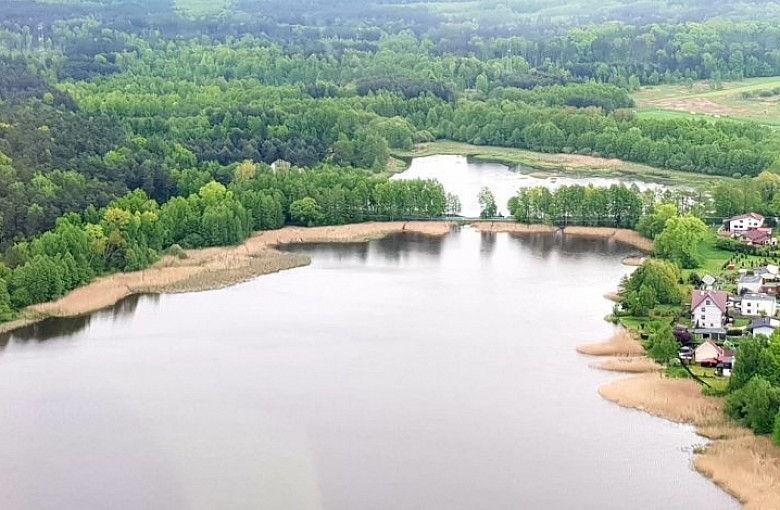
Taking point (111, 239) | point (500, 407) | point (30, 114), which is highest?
point (30, 114)

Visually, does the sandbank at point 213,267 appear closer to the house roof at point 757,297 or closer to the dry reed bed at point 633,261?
the dry reed bed at point 633,261

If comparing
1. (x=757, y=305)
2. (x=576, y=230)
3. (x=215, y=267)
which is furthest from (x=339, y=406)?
(x=576, y=230)

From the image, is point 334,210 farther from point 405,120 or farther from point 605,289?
point 405,120

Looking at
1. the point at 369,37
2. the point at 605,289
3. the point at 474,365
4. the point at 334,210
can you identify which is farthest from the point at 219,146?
the point at 369,37

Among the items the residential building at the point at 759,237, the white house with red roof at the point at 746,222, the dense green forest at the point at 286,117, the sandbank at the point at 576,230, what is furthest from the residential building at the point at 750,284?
the dense green forest at the point at 286,117

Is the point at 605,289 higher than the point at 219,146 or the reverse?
the reverse

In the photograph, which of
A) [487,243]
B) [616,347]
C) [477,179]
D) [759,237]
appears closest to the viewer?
[616,347]

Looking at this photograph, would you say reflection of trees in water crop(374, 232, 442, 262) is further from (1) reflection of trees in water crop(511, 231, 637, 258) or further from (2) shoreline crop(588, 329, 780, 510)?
(2) shoreline crop(588, 329, 780, 510)

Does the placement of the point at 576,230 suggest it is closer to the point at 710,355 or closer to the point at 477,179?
the point at 477,179
